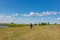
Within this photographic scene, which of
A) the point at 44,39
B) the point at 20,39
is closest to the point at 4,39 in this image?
the point at 20,39

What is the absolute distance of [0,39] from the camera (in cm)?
3031

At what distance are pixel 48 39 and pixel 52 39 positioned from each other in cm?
90

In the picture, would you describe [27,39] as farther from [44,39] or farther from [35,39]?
[44,39]

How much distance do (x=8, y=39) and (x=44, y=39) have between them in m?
8.20

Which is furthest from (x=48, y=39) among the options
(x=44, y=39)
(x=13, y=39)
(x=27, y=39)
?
(x=13, y=39)

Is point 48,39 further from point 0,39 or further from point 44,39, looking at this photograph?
point 0,39

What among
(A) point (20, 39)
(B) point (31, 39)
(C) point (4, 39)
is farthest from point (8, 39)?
(B) point (31, 39)

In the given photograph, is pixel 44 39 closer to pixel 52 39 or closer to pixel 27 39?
pixel 52 39

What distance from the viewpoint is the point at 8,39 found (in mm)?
29688

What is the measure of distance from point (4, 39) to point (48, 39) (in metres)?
10.1

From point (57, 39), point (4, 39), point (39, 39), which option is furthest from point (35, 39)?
point (4, 39)

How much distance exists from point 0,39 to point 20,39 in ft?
16.5

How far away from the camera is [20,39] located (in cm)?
2878

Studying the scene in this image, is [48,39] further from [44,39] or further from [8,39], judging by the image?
[8,39]
